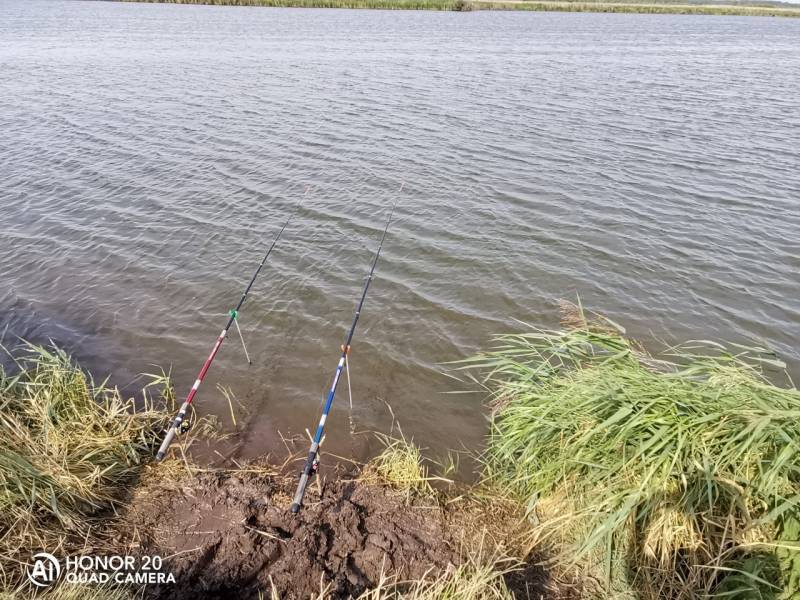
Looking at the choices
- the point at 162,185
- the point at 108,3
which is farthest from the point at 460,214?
the point at 108,3

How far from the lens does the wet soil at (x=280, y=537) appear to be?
3.72 meters

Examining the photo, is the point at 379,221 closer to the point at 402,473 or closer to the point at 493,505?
the point at 402,473

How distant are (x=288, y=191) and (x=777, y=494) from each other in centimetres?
1048

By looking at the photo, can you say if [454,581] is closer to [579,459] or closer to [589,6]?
[579,459]

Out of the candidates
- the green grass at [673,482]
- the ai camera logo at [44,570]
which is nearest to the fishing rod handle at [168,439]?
the ai camera logo at [44,570]

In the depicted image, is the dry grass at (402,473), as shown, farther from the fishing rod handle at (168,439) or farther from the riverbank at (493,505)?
the fishing rod handle at (168,439)

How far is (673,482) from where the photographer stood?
360cm

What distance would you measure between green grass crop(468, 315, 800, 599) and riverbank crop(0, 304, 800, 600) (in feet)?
0.05

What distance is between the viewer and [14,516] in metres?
3.72

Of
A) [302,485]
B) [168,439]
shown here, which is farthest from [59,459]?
[302,485]

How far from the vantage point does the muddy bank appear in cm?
372

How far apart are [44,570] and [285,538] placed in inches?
66.6

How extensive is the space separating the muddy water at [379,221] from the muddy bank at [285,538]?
3.19 feet

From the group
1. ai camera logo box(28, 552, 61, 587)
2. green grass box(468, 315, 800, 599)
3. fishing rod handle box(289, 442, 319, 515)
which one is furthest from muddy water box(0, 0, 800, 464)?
ai camera logo box(28, 552, 61, 587)
